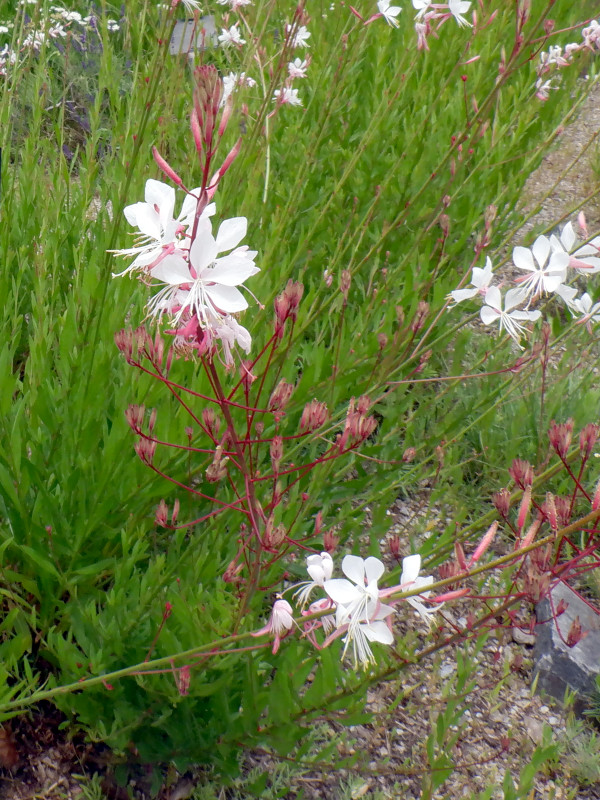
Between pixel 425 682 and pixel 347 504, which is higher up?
pixel 347 504

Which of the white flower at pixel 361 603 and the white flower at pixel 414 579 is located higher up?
the white flower at pixel 414 579

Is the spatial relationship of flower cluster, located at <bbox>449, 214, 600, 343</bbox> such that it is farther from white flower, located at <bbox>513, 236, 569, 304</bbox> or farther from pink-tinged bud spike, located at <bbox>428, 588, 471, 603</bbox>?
pink-tinged bud spike, located at <bbox>428, 588, 471, 603</bbox>

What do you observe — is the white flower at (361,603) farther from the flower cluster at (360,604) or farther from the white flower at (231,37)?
the white flower at (231,37)

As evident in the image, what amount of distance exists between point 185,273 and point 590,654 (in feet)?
5.39

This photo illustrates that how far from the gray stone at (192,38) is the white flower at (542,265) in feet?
3.30

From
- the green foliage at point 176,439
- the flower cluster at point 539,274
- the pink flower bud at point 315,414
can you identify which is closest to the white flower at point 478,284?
the flower cluster at point 539,274

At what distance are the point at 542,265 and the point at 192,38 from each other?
4.30ft

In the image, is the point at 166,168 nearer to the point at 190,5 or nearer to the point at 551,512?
the point at 551,512

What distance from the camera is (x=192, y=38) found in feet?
6.91

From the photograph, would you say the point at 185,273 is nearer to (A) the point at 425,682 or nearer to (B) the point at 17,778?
(B) the point at 17,778

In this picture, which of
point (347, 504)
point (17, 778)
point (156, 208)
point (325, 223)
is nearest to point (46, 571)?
Result: point (17, 778)

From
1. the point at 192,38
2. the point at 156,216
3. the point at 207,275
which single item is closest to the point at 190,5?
the point at 192,38

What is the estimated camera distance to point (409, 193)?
289 cm

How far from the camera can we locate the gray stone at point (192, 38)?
7.06ft
